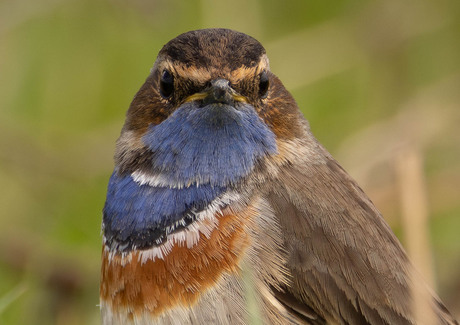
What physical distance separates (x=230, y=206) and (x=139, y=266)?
1.76 ft

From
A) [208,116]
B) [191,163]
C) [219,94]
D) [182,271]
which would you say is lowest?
[182,271]

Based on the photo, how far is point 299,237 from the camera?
5.54 m

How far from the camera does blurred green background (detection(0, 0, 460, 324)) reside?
7.66 metres

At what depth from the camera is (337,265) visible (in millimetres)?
5535

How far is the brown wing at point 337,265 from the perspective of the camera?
5512mm

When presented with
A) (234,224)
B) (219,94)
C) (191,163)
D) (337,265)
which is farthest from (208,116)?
(337,265)

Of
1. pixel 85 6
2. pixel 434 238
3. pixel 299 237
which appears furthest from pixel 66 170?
pixel 299 237

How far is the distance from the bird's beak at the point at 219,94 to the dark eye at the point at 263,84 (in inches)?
9.3

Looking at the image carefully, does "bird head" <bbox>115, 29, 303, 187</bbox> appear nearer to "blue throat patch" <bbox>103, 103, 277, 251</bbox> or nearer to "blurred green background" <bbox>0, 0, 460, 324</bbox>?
"blue throat patch" <bbox>103, 103, 277, 251</bbox>

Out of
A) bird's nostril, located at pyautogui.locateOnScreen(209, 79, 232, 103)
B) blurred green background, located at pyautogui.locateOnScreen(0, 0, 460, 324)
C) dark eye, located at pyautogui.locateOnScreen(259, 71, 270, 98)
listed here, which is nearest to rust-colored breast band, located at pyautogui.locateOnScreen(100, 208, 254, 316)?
bird's nostril, located at pyautogui.locateOnScreen(209, 79, 232, 103)

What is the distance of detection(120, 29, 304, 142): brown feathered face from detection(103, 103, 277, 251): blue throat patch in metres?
0.09

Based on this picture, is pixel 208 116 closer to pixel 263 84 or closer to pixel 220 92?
pixel 220 92

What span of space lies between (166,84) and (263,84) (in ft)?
1.68

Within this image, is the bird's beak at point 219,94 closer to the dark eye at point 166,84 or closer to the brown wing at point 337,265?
the dark eye at point 166,84
